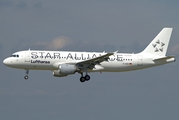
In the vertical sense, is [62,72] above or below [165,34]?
below

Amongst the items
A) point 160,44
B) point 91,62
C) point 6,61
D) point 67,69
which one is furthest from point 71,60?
point 160,44

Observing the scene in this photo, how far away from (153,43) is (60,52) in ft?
57.3

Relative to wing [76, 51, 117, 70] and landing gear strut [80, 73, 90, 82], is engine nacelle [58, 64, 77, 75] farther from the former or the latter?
landing gear strut [80, 73, 90, 82]

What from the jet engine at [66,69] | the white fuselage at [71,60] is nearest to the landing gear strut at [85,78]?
the white fuselage at [71,60]

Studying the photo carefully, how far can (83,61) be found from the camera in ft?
270

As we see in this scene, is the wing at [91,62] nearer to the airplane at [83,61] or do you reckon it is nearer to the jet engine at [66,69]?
the airplane at [83,61]

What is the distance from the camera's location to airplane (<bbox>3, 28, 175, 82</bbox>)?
82.2 m

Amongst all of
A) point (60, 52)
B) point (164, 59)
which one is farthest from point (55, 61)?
point (164, 59)

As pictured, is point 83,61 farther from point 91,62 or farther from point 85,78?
point 85,78

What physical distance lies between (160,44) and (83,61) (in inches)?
651

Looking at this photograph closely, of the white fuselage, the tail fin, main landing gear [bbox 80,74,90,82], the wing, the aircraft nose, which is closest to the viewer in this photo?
the wing

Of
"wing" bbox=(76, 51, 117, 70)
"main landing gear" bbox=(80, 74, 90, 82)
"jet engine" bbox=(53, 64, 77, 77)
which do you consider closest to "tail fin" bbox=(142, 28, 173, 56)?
"wing" bbox=(76, 51, 117, 70)

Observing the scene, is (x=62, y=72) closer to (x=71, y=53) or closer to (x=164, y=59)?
(x=71, y=53)

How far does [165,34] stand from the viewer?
93.4m
